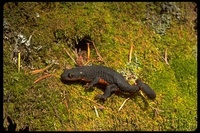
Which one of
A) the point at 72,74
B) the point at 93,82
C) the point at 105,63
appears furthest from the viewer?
the point at 105,63

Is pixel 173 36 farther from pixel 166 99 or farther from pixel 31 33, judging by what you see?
pixel 31 33

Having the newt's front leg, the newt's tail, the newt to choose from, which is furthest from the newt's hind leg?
the newt's tail

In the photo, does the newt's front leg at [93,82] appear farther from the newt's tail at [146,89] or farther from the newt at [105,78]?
the newt's tail at [146,89]

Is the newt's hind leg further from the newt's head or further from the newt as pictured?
the newt's head

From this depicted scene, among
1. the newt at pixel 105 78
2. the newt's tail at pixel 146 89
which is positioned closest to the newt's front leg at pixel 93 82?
the newt at pixel 105 78

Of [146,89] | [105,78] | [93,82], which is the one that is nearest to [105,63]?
[105,78]

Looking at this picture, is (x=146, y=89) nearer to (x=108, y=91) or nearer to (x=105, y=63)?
(x=108, y=91)

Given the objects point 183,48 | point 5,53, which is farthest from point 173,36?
point 5,53

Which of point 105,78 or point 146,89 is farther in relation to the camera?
point 105,78
